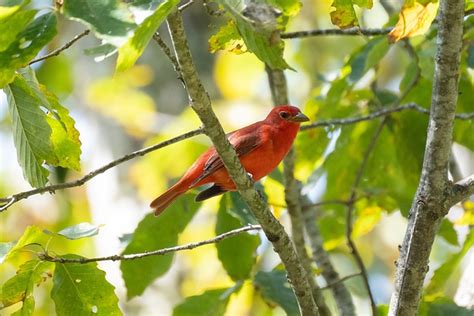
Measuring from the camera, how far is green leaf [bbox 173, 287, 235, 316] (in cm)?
403

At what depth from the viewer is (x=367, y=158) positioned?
16.1 feet

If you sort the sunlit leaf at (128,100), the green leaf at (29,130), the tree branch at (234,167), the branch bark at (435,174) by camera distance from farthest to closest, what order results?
the sunlit leaf at (128,100) < the branch bark at (435,174) < the green leaf at (29,130) < the tree branch at (234,167)

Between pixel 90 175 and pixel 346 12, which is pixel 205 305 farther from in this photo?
pixel 346 12

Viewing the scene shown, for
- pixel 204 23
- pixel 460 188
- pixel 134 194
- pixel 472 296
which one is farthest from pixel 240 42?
pixel 204 23

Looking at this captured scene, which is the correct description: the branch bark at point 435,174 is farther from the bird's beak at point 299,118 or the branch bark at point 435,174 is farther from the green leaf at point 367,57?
the bird's beak at point 299,118

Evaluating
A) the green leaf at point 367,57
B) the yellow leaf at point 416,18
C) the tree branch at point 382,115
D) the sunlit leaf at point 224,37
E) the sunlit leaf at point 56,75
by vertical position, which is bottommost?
the yellow leaf at point 416,18

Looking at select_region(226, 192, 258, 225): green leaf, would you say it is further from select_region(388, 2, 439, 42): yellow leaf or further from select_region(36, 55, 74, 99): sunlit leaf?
select_region(36, 55, 74, 99): sunlit leaf

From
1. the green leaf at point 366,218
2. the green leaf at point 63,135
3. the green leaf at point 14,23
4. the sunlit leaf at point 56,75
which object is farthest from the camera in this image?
the sunlit leaf at point 56,75

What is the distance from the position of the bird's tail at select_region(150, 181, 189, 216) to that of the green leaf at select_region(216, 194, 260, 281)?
0.42 metres

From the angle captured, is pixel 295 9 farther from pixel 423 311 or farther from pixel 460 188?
pixel 423 311

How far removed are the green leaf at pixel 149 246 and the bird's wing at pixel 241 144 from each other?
1.05 feet

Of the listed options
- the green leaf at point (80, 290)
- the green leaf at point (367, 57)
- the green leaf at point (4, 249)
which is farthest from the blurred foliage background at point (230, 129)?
the green leaf at point (4, 249)

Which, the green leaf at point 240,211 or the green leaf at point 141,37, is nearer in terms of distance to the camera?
the green leaf at point 141,37

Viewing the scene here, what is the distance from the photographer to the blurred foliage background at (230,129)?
4445 mm
